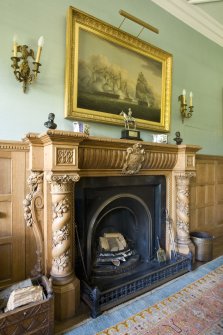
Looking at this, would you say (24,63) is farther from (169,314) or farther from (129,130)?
(169,314)

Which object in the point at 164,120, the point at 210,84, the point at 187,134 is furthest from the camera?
the point at 210,84

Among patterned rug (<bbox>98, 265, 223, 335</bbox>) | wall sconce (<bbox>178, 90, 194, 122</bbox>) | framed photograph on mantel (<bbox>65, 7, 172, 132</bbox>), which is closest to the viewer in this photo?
patterned rug (<bbox>98, 265, 223, 335</bbox>)

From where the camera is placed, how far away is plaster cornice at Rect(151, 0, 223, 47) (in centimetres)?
272

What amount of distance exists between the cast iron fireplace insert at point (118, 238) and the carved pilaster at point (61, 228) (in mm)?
251

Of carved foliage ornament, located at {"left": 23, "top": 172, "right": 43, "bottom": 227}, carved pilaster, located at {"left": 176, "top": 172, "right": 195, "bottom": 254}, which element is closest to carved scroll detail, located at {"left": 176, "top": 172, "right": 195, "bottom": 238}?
carved pilaster, located at {"left": 176, "top": 172, "right": 195, "bottom": 254}

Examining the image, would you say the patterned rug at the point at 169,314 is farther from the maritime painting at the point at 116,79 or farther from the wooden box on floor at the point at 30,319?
the maritime painting at the point at 116,79

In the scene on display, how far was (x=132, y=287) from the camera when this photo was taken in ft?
6.33

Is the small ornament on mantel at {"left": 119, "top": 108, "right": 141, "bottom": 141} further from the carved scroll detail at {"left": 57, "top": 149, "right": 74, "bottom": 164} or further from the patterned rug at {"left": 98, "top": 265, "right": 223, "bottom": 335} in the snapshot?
the patterned rug at {"left": 98, "top": 265, "right": 223, "bottom": 335}

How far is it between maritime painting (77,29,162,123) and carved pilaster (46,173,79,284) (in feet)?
2.73

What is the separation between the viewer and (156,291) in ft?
6.56

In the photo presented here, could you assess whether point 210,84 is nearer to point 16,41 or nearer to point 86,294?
point 16,41

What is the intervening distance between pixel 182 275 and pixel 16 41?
2771 mm

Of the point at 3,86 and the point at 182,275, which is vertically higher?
the point at 3,86

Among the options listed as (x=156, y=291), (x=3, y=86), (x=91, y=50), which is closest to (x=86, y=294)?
(x=156, y=291)
